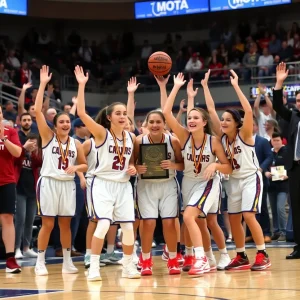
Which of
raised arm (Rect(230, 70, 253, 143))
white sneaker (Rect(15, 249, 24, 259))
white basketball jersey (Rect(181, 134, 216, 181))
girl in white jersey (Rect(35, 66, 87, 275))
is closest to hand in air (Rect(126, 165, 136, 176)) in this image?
white basketball jersey (Rect(181, 134, 216, 181))

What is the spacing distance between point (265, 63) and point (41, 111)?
1393 cm

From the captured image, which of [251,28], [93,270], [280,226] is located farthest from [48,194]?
[251,28]

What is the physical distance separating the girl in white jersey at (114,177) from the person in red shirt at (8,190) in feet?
4.29

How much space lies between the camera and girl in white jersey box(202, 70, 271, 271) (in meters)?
8.39

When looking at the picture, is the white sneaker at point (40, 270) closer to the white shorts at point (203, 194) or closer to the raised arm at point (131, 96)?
the white shorts at point (203, 194)

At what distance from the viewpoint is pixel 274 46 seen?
74.1 feet

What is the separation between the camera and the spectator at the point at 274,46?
22.4 meters

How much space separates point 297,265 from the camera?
864 cm

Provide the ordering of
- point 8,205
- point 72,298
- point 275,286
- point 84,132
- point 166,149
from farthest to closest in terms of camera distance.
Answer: point 84,132, point 8,205, point 166,149, point 275,286, point 72,298

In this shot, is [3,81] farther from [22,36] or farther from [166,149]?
[166,149]

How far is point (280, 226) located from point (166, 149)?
5.34 metres

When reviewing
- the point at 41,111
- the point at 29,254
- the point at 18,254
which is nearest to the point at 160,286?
the point at 41,111

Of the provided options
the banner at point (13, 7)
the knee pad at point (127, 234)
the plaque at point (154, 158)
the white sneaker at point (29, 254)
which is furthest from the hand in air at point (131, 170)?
the banner at point (13, 7)

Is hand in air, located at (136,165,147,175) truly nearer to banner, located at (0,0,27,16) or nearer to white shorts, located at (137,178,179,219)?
white shorts, located at (137,178,179,219)
